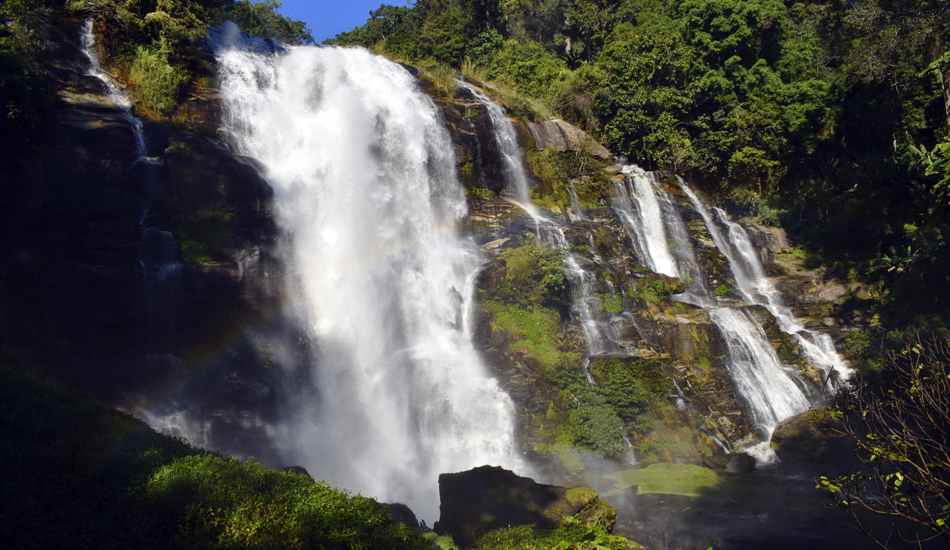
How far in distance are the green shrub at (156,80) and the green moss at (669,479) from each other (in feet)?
56.5

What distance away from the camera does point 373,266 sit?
1823cm

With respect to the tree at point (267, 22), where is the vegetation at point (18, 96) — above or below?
below

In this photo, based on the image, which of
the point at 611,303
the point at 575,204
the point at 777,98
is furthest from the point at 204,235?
the point at 777,98

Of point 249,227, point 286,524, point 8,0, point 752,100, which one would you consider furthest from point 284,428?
point 752,100

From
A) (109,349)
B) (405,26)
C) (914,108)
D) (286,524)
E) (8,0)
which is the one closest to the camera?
(286,524)

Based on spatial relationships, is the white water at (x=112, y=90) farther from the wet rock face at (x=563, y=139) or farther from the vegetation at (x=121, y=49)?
the wet rock face at (x=563, y=139)

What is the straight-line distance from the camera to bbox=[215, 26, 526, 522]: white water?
15.0 m

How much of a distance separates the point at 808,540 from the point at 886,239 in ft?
51.4

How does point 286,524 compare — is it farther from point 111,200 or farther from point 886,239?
point 886,239

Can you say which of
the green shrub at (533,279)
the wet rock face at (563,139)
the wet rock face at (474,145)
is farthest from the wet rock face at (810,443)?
the wet rock face at (563,139)

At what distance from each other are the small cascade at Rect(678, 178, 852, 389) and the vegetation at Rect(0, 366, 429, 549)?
16.2 meters

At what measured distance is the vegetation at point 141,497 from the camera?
584cm

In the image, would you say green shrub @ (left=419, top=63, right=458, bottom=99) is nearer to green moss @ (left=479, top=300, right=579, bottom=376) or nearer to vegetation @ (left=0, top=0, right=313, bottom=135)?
vegetation @ (left=0, top=0, right=313, bottom=135)

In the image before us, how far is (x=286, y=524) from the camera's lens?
6438 millimetres
